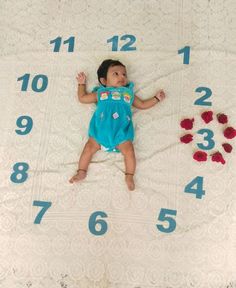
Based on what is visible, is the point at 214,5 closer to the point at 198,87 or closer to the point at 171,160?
the point at 198,87

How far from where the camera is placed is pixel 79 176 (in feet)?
4.31

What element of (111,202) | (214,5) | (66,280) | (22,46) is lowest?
(66,280)

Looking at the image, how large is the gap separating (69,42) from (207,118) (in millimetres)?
689

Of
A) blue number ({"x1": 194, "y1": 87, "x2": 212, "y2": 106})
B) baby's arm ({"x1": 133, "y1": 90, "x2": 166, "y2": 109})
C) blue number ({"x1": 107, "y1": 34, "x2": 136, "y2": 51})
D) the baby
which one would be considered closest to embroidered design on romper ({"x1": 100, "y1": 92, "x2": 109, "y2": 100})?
the baby

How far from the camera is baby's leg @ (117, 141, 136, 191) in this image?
1292mm

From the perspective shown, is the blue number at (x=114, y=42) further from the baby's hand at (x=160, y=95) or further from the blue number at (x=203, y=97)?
the blue number at (x=203, y=97)

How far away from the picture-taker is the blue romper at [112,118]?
1.33 meters

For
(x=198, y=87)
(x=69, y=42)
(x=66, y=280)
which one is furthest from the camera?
(x=69, y=42)

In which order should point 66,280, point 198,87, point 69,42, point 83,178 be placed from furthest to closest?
1. point 69,42
2. point 198,87
3. point 83,178
4. point 66,280

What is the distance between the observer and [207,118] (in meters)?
1.36

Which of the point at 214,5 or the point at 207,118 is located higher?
the point at 214,5

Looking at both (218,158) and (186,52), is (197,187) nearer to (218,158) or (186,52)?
(218,158)

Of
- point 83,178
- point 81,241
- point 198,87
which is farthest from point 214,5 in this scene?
point 81,241

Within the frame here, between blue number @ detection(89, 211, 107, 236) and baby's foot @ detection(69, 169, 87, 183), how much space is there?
0.14 m
